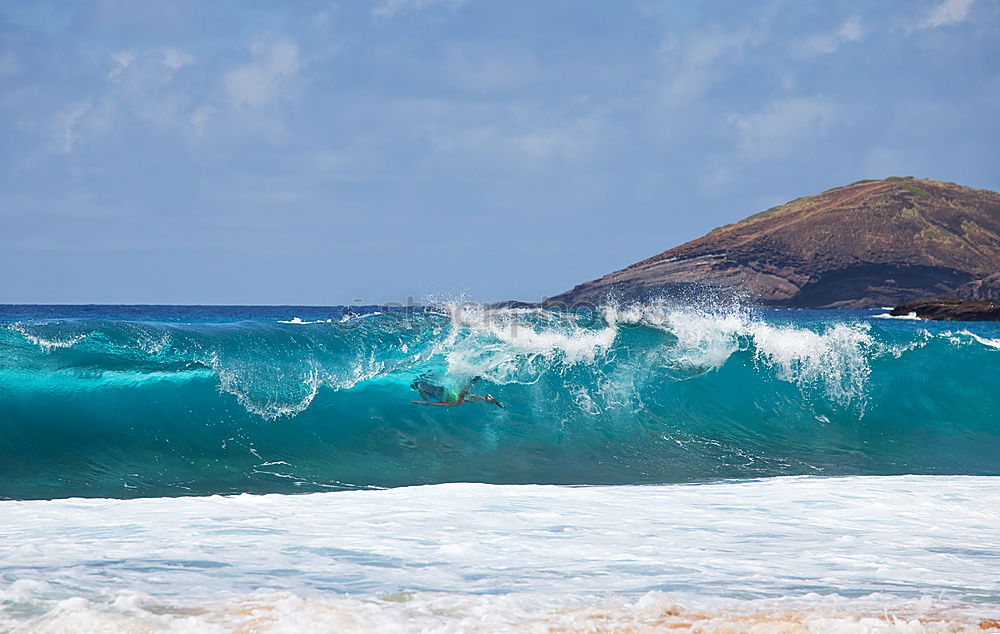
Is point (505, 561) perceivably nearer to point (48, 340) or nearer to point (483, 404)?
point (483, 404)

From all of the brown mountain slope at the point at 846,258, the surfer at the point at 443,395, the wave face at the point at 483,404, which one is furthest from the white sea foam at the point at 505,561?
the brown mountain slope at the point at 846,258

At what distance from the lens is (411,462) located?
9461 millimetres

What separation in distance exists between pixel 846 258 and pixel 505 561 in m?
113

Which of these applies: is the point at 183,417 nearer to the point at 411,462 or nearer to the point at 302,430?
the point at 302,430

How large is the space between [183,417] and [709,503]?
271 inches

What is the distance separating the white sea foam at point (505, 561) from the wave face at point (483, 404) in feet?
6.40

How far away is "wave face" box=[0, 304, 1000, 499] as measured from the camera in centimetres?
907

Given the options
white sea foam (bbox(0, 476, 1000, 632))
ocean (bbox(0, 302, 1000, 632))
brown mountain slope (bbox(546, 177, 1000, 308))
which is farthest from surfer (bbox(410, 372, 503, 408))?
brown mountain slope (bbox(546, 177, 1000, 308))

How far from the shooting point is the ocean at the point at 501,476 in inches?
143

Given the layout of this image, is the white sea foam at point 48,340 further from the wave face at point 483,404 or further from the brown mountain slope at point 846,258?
the brown mountain slope at point 846,258

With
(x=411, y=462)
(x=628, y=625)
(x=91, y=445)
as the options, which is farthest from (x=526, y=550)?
(x=91, y=445)

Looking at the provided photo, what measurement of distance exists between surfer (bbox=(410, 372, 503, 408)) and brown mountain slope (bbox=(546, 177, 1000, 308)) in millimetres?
93368

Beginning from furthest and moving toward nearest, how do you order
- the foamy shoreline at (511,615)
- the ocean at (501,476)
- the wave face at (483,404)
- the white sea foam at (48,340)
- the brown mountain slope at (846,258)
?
the brown mountain slope at (846,258)
the white sea foam at (48,340)
the wave face at (483,404)
the ocean at (501,476)
the foamy shoreline at (511,615)

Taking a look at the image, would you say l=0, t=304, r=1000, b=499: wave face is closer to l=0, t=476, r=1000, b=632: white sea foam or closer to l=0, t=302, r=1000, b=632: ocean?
l=0, t=302, r=1000, b=632: ocean
